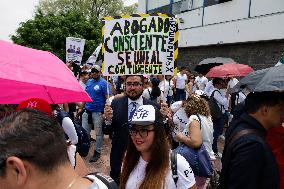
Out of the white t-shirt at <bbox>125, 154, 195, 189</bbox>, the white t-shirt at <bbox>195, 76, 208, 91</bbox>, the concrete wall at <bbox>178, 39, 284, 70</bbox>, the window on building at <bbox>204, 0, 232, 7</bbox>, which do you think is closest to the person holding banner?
the white t-shirt at <bbox>125, 154, 195, 189</bbox>

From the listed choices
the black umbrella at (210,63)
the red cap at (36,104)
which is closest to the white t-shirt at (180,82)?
the black umbrella at (210,63)

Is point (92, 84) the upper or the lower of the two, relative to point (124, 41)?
lower

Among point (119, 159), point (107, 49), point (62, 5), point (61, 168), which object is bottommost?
point (119, 159)

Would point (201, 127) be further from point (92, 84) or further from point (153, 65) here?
point (92, 84)

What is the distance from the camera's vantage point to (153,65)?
4.36 metres

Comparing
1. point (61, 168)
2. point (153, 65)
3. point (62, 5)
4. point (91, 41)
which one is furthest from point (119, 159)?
point (62, 5)

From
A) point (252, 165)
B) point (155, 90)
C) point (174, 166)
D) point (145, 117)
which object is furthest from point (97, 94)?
point (252, 165)

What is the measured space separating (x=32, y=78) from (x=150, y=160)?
1.02m

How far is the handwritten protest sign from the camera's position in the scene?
434cm

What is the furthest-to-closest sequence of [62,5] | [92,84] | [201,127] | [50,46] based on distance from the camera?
[62,5] < [50,46] < [92,84] < [201,127]

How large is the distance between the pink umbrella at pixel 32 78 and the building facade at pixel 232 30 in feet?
35.7

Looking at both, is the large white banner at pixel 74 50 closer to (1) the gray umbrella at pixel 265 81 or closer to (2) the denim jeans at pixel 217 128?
(2) the denim jeans at pixel 217 128

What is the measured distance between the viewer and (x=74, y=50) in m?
12.3

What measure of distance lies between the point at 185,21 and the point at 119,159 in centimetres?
1673
